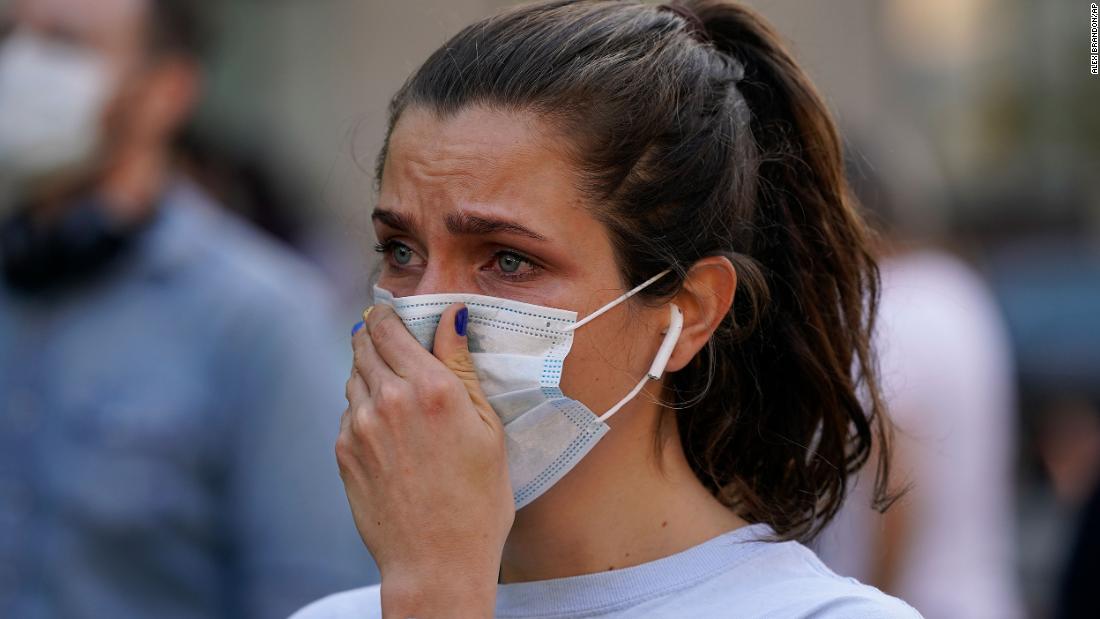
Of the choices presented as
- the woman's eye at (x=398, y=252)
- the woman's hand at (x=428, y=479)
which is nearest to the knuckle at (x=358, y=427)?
the woman's hand at (x=428, y=479)

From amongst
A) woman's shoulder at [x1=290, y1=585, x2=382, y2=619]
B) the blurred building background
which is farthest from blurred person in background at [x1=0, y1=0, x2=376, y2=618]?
woman's shoulder at [x1=290, y1=585, x2=382, y2=619]

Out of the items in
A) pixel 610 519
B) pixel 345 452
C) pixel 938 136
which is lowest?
pixel 610 519

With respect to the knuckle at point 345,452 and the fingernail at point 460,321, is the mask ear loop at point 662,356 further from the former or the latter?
the knuckle at point 345,452

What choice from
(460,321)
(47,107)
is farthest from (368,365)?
(47,107)

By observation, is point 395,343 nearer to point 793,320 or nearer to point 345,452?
point 345,452

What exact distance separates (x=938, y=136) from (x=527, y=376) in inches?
534

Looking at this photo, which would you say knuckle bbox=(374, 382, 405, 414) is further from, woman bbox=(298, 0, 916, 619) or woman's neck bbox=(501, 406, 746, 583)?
woman's neck bbox=(501, 406, 746, 583)

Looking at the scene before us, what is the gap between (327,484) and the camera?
4102mm

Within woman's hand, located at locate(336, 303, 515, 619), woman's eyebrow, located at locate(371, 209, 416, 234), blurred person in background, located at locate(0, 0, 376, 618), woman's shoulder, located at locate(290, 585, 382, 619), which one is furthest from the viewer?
blurred person in background, located at locate(0, 0, 376, 618)

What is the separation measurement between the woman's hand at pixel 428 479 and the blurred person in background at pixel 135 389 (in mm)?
1712

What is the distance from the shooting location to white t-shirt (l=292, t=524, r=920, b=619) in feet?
7.63

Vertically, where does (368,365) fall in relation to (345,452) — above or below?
above

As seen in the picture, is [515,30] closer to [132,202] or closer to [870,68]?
[132,202]

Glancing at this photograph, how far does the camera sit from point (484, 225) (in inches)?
95.1
